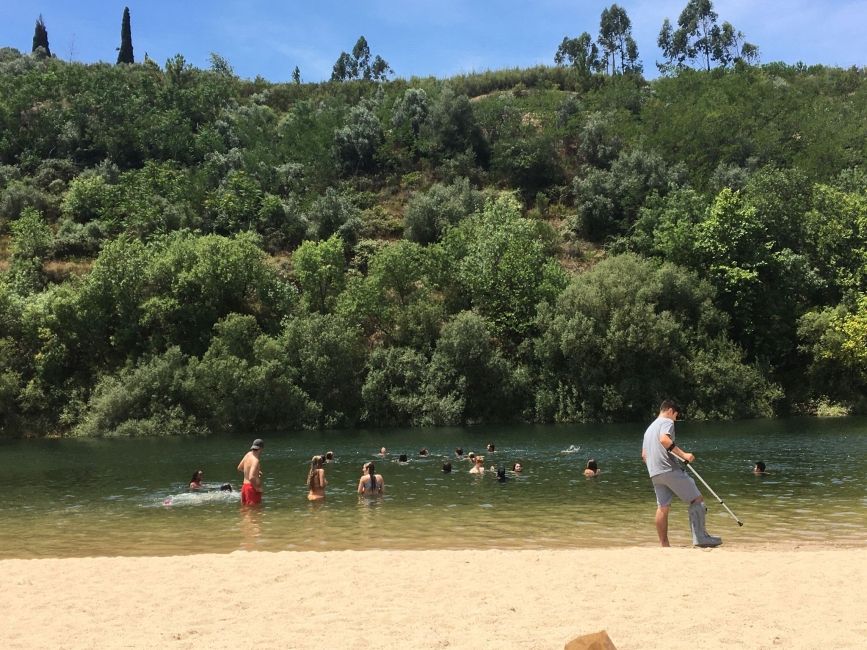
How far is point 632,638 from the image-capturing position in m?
8.45

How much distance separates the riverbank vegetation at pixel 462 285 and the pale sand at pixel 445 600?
4149cm

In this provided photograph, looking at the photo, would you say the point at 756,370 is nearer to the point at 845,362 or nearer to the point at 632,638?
the point at 845,362

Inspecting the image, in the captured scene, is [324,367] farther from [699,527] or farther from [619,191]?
[699,527]

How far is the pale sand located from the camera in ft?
28.8

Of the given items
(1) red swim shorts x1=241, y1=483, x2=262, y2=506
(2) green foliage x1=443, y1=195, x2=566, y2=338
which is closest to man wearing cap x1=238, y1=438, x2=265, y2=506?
(1) red swim shorts x1=241, y1=483, x2=262, y2=506

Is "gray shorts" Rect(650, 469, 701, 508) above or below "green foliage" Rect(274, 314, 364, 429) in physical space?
below

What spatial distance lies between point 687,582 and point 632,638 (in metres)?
2.96

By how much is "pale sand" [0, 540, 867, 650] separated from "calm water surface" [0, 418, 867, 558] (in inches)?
120

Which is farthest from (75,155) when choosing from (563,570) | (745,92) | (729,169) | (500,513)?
(563,570)

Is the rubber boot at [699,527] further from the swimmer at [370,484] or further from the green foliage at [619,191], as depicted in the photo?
the green foliage at [619,191]

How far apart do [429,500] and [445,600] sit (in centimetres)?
1305

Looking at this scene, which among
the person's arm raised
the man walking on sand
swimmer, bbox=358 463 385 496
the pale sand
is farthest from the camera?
swimmer, bbox=358 463 385 496

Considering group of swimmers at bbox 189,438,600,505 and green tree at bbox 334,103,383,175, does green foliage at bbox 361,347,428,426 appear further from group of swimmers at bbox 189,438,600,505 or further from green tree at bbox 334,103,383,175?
green tree at bbox 334,103,383,175

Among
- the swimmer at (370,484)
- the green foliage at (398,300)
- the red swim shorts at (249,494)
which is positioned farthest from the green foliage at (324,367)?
the red swim shorts at (249,494)
